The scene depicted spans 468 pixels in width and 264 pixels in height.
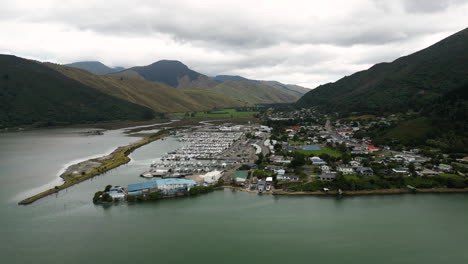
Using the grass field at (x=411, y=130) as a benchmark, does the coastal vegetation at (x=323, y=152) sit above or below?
below

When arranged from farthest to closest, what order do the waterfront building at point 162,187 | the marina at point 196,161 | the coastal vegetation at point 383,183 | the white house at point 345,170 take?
the marina at point 196,161
the white house at point 345,170
the waterfront building at point 162,187
the coastal vegetation at point 383,183

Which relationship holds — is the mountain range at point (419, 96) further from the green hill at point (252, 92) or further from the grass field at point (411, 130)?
the green hill at point (252, 92)

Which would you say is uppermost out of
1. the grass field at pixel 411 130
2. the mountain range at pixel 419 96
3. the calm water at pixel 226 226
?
the mountain range at pixel 419 96

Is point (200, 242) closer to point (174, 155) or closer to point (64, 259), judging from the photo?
point (64, 259)

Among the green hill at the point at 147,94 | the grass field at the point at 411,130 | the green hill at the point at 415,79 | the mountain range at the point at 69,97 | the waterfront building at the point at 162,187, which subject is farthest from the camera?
the green hill at the point at 147,94

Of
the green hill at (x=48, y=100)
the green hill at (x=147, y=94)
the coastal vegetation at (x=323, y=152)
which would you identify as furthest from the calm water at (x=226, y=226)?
the green hill at (x=147, y=94)

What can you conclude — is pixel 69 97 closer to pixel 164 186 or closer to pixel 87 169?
pixel 87 169
